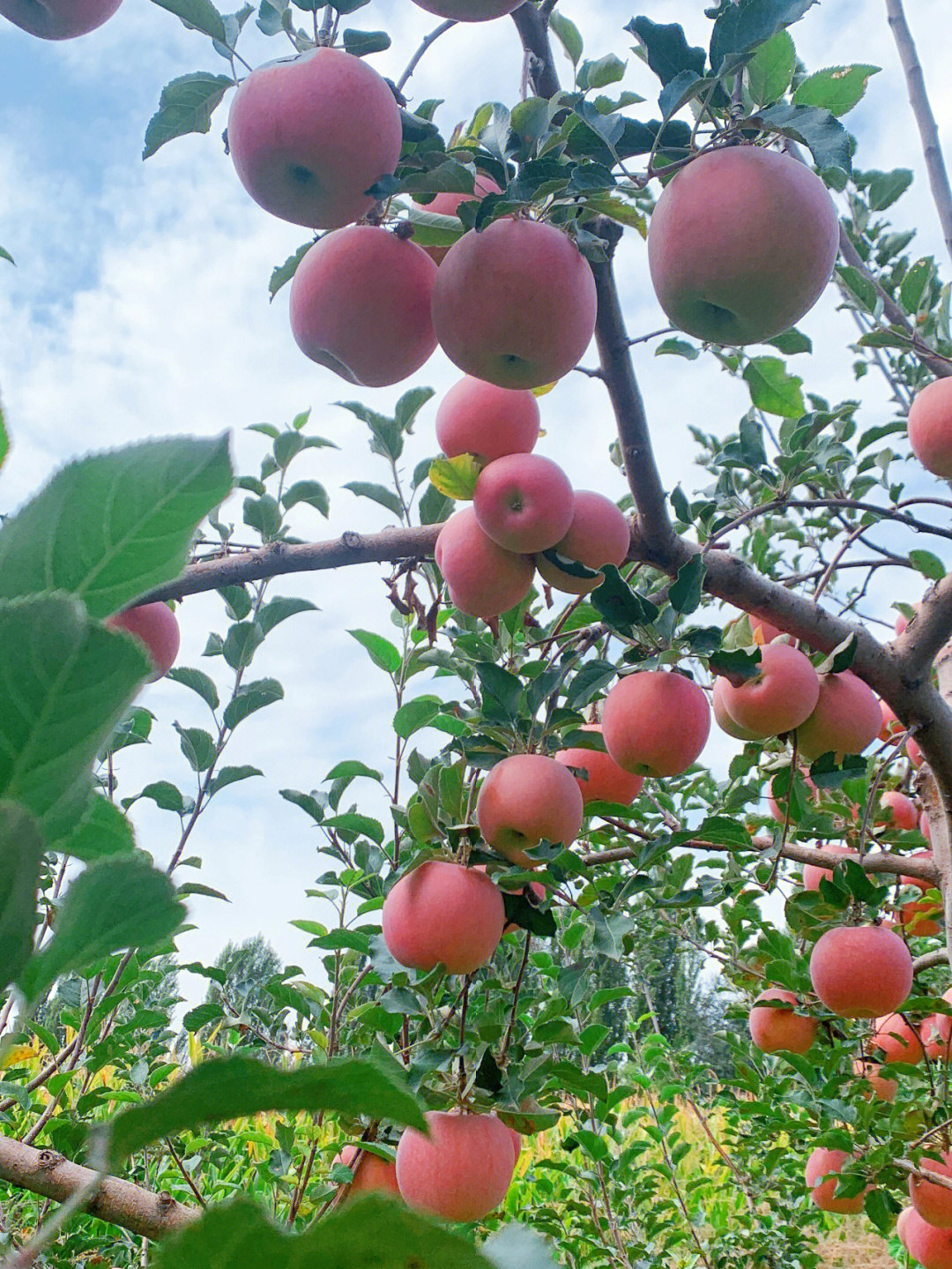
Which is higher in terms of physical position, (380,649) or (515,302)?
(380,649)

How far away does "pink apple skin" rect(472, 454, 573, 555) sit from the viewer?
4.31ft

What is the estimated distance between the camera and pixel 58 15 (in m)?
1.00

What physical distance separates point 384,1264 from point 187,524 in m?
0.20

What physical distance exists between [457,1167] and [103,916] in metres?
1.35

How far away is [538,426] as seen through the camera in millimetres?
1546

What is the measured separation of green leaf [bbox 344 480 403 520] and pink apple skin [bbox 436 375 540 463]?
1.02 ft

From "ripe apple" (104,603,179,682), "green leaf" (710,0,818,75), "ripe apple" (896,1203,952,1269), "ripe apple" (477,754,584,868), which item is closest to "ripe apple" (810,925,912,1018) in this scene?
"ripe apple" (477,754,584,868)

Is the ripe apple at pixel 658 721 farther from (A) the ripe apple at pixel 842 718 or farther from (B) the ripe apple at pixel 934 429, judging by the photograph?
(B) the ripe apple at pixel 934 429

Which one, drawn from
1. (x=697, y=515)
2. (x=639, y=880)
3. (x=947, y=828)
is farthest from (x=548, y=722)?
(x=947, y=828)

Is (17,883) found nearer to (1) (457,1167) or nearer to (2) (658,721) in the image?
(2) (658,721)

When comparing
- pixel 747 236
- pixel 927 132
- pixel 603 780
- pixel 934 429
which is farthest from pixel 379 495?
pixel 927 132

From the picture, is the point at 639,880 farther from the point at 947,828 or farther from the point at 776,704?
the point at 947,828

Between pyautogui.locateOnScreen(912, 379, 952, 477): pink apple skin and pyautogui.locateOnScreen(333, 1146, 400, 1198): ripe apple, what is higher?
pyautogui.locateOnScreen(912, 379, 952, 477): pink apple skin

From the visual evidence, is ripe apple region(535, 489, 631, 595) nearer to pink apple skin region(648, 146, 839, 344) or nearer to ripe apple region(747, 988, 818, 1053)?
pink apple skin region(648, 146, 839, 344)
